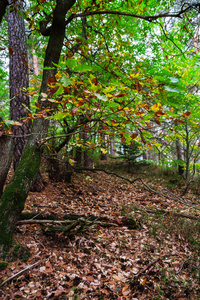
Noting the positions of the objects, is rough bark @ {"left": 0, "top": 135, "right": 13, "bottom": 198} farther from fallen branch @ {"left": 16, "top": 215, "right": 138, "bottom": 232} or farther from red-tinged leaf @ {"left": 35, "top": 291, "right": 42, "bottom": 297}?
red-tinged leaf @ {"left": 35, "top": 291, "right": 42, "bottom": 297}

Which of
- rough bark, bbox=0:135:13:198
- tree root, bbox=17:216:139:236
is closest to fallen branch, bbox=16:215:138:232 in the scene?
tree root, bbox=17:216:139:236

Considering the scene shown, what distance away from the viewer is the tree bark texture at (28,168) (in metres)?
2.39

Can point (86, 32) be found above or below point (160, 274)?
above

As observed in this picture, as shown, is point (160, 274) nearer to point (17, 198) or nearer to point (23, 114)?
point (17, 198)

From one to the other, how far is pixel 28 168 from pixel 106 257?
2.26 m

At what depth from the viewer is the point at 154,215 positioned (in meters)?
5.07

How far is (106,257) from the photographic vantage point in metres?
3.20

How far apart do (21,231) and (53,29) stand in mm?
3458

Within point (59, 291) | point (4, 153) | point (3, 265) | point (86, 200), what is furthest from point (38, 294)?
point (86, 200)

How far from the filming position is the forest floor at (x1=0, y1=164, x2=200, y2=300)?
95.6 inches

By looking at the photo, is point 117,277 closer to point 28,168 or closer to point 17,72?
point 28,168

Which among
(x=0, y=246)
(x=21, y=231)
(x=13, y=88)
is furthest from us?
(x=13, y=88)

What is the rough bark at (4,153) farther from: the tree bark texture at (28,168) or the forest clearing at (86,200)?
the tree bark texture at (28,168)

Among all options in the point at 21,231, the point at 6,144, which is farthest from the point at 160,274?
the point at 6,144
